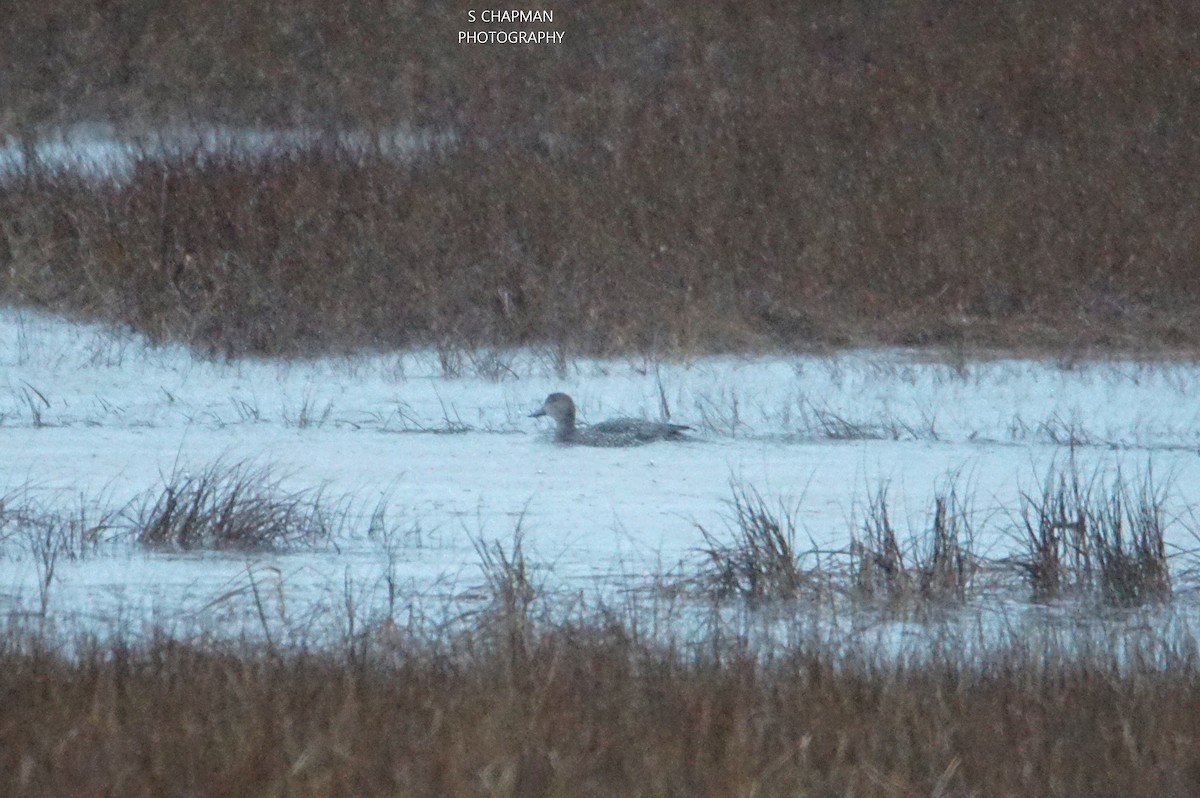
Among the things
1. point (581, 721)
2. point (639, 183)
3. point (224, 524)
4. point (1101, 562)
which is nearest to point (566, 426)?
point (224, 524)

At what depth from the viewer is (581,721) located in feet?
12.7

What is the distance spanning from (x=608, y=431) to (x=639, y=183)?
7632 millimetres

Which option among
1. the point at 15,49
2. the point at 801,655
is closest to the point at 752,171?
the point at 15,49

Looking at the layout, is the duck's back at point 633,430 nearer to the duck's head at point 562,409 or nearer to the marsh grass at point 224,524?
the duck's head at point 562,409

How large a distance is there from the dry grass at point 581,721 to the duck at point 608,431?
13.7 feet

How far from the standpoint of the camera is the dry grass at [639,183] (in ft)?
42.6

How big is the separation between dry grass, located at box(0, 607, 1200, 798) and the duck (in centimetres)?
418

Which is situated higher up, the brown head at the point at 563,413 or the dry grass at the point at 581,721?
the brown head at the point at 563,413

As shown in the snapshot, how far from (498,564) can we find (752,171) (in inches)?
443

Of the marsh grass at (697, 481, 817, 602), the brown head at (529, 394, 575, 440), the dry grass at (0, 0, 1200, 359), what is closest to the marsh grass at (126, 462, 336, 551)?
the marsh grass at (697, 481, 817, 602)

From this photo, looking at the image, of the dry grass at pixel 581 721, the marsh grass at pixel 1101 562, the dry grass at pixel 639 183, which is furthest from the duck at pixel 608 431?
the dry grass at pixel 581 721

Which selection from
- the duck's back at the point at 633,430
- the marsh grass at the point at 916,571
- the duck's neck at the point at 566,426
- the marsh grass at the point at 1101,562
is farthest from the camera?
the duck's neck at the point at 566,426

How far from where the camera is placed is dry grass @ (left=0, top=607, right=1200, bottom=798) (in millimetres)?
3500

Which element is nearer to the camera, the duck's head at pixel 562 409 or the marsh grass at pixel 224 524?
the marsh grass at pixel 224 524
